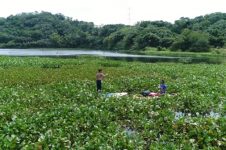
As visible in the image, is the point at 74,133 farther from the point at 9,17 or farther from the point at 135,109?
the point at 9,17

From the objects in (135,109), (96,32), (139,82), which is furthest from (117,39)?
(135,109)

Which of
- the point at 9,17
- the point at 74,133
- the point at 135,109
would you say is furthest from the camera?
the point at 9,17

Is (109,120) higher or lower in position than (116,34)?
lower

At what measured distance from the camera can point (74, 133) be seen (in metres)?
11.6

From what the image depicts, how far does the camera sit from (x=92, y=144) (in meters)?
10.0

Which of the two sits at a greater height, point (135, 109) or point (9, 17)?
point (9, 17)

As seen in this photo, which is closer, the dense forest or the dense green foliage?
the dense green foliage

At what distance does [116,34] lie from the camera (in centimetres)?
13688

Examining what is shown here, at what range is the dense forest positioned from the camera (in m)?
100

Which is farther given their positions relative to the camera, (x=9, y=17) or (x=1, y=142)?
(x=9, y=17)

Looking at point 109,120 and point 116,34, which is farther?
point 116,34

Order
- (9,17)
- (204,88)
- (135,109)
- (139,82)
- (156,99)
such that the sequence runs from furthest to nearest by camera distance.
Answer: (9,17) < (139,82) < (204,88) < (156,99) < (135,109)

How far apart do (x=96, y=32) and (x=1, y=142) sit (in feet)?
504

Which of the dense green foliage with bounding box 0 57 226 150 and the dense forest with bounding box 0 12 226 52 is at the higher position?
the dense forest with bounding box 0 12 226 52
